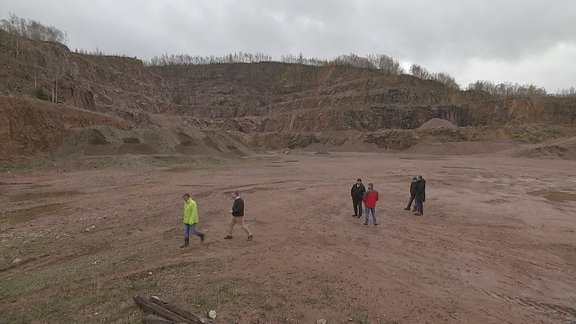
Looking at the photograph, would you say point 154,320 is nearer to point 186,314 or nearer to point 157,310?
point 157,310

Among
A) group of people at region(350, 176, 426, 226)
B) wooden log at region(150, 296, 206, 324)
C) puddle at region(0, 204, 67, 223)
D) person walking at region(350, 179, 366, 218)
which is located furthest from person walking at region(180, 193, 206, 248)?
puddle at region(0, 204, 67, 223)

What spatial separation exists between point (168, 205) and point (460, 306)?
40.2 feet

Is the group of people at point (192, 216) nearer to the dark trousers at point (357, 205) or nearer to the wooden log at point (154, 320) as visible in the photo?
the wooden log at point (154, 320)

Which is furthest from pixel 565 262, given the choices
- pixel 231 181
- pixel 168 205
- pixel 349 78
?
pixel 349 78

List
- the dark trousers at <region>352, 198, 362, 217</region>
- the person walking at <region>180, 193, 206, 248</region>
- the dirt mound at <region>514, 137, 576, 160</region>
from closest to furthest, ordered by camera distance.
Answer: the person walking at <region>180, 193, 206, 248</region> → the dark trousers at <region>352, 198, 362, 217</region> → the dirt mound at <region>514, 137, 576, 160</region>

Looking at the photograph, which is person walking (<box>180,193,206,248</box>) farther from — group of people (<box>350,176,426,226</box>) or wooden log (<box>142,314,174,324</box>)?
group of people (<box>350,176,426,226</box>)

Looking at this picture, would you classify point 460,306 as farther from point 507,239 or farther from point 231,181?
point 231,181

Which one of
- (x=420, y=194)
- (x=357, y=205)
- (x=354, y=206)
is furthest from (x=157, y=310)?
(x=420, y=194)

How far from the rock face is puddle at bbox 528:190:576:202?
102 ft

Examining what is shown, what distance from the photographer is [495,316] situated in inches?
250

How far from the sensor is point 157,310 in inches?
217

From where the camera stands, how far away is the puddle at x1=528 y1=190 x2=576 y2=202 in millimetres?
18953

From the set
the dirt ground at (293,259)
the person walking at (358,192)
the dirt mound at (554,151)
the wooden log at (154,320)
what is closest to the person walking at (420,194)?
the dirt ground at (293,259)

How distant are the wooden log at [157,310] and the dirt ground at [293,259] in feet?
0.89
